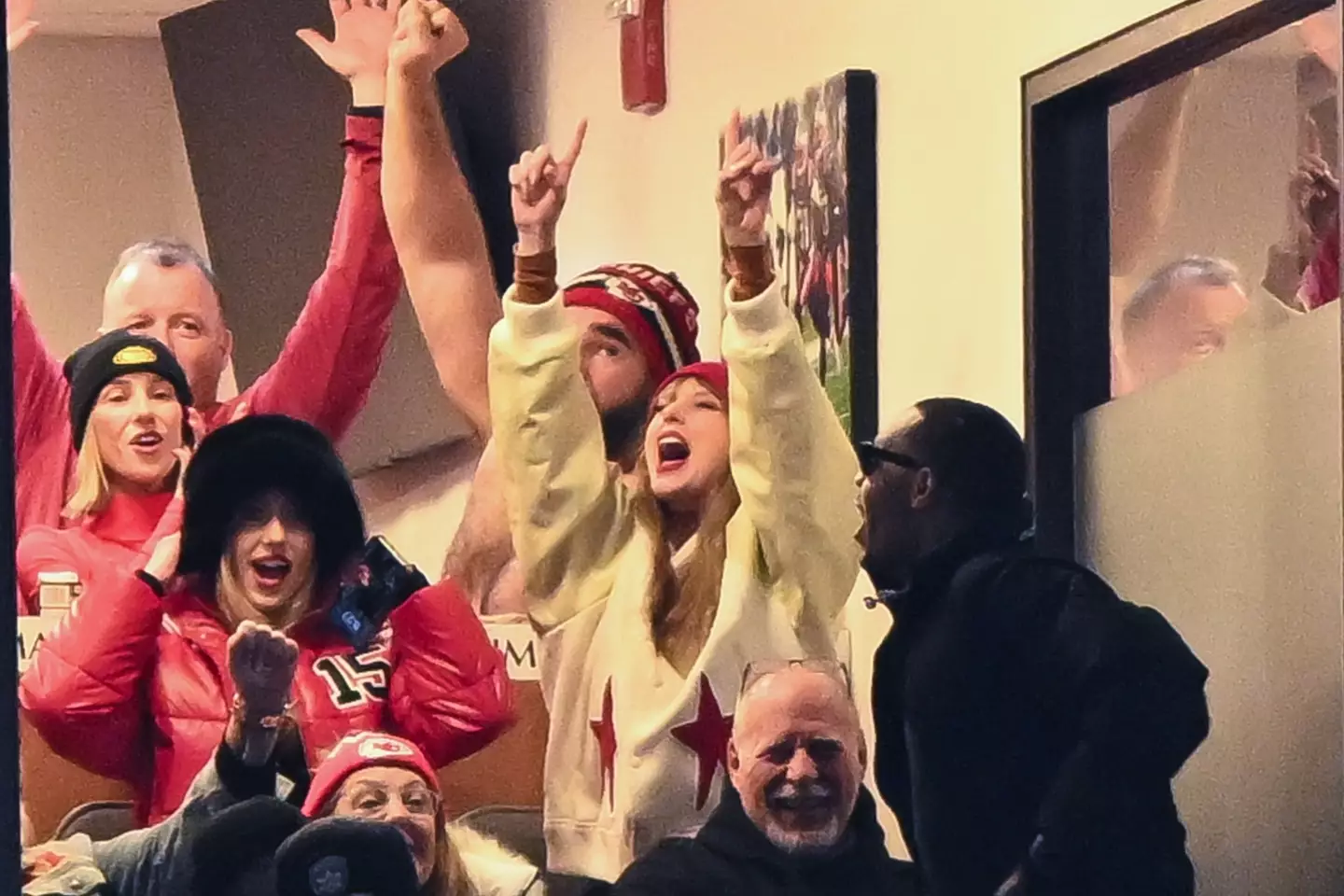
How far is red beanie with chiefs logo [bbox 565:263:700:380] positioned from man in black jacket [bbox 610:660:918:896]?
0.94ft

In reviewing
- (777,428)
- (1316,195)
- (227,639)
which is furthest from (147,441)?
(1316,195)

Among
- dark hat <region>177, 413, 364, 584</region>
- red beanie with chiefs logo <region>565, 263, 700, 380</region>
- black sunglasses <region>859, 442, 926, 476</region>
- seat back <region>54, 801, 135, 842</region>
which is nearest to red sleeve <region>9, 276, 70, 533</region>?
dark hat <region>177, 413, 364, 584</region>

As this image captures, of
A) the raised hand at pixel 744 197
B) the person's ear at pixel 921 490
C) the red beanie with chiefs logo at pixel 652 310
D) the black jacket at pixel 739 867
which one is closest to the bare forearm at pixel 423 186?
the red beanie with chiefs logo at pixel 652 310

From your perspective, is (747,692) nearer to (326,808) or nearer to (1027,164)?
(326,808)

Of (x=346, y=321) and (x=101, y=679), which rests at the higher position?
(x=346, y=321)

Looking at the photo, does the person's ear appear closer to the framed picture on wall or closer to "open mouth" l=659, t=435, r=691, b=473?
the framed picture on wall

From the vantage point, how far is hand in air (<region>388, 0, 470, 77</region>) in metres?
1.82

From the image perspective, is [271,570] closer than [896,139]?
Yes

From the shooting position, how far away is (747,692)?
5.84 ft

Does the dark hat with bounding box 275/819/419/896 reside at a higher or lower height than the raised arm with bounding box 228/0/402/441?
lower

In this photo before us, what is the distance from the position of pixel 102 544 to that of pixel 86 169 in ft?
1.04

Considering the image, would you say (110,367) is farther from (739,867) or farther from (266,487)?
(739,867)

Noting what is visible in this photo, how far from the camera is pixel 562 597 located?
1.80m

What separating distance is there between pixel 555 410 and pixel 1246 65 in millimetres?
665
